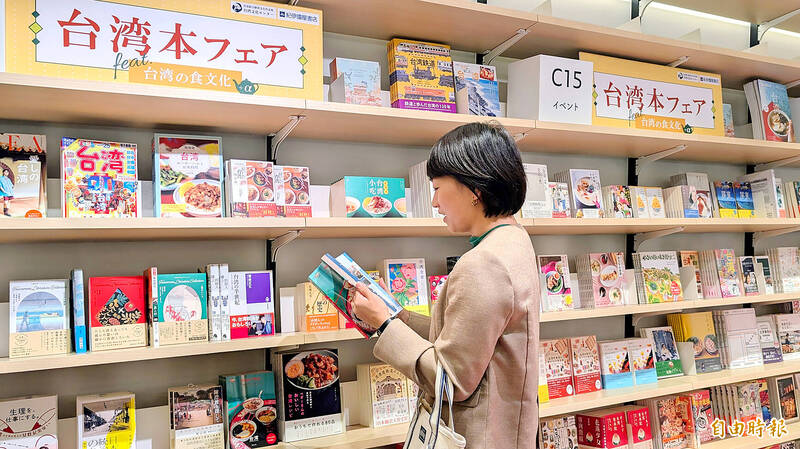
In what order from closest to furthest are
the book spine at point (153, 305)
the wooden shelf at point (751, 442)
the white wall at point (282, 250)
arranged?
the book spine at point (153, 305)
the white wall at point (282, 250)
the wooden shelf at point (751, 442)

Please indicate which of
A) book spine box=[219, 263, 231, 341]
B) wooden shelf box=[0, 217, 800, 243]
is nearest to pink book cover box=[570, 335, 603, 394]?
wooden shelf box=[0, 217, 800, 243]

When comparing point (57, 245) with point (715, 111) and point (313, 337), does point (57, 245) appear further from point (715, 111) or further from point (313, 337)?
point (715, 111)

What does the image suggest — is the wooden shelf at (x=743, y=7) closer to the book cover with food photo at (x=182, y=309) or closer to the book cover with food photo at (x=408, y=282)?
the book cover with food photo at (x=408, y=282)

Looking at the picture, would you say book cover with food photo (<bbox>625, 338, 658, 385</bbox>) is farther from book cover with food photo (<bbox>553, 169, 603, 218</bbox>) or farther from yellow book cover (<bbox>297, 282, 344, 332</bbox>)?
yellow book cover (<bbox>297, 282, 344, 332</bbox>)

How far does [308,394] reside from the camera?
2.40 metres

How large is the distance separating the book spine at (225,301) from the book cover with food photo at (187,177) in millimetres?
211

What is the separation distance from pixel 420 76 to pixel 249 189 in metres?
0.90

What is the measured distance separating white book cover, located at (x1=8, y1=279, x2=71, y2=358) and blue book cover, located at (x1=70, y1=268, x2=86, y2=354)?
0.03m

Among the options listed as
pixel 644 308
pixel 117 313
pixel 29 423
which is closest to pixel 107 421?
pixel 29 423

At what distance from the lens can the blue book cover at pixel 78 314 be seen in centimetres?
204

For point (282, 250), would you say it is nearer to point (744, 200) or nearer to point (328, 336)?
point (328, 336)

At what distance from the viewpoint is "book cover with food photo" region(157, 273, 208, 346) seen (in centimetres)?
216

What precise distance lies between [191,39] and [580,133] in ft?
5.66

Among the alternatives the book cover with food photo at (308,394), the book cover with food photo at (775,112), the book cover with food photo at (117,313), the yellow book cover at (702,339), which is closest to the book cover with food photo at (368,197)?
the book cover with food photo at (308,394)
